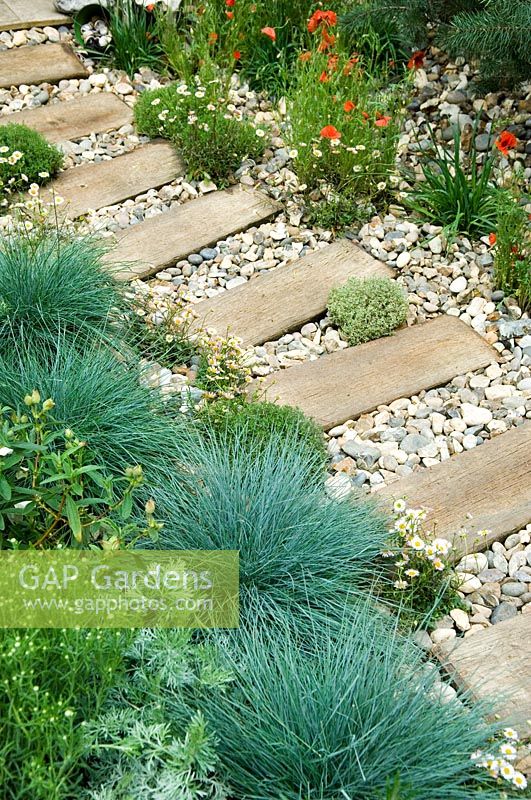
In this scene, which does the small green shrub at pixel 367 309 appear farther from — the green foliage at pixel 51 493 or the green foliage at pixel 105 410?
the green foliage at pixel 51 493

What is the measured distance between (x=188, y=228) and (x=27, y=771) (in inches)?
105

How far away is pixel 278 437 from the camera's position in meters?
2.88

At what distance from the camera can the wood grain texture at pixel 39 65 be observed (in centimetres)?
495

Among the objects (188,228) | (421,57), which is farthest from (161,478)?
(421,57)

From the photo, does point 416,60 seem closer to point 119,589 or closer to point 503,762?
point 119,589

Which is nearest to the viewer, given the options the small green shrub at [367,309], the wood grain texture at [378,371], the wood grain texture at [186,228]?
the wood grain texture at [378,371]

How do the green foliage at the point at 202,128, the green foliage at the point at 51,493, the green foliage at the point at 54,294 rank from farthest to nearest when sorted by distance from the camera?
the green foliage at the point at 202,128, the green foliage at the point at 54,294, the green foliage at the point at 51,493

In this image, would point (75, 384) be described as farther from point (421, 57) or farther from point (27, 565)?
point (421, 57)

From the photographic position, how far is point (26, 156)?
417 cm

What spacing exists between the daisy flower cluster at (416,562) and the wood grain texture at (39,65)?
11.1ft

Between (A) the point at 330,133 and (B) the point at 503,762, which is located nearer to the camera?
(B) the point at 503,762

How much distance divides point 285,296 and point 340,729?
6.73ft

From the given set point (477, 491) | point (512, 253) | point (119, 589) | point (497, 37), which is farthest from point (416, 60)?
point (119, 589)

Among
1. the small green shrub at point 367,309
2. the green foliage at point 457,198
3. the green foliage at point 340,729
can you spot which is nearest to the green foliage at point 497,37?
the green foliage at point 457,198
